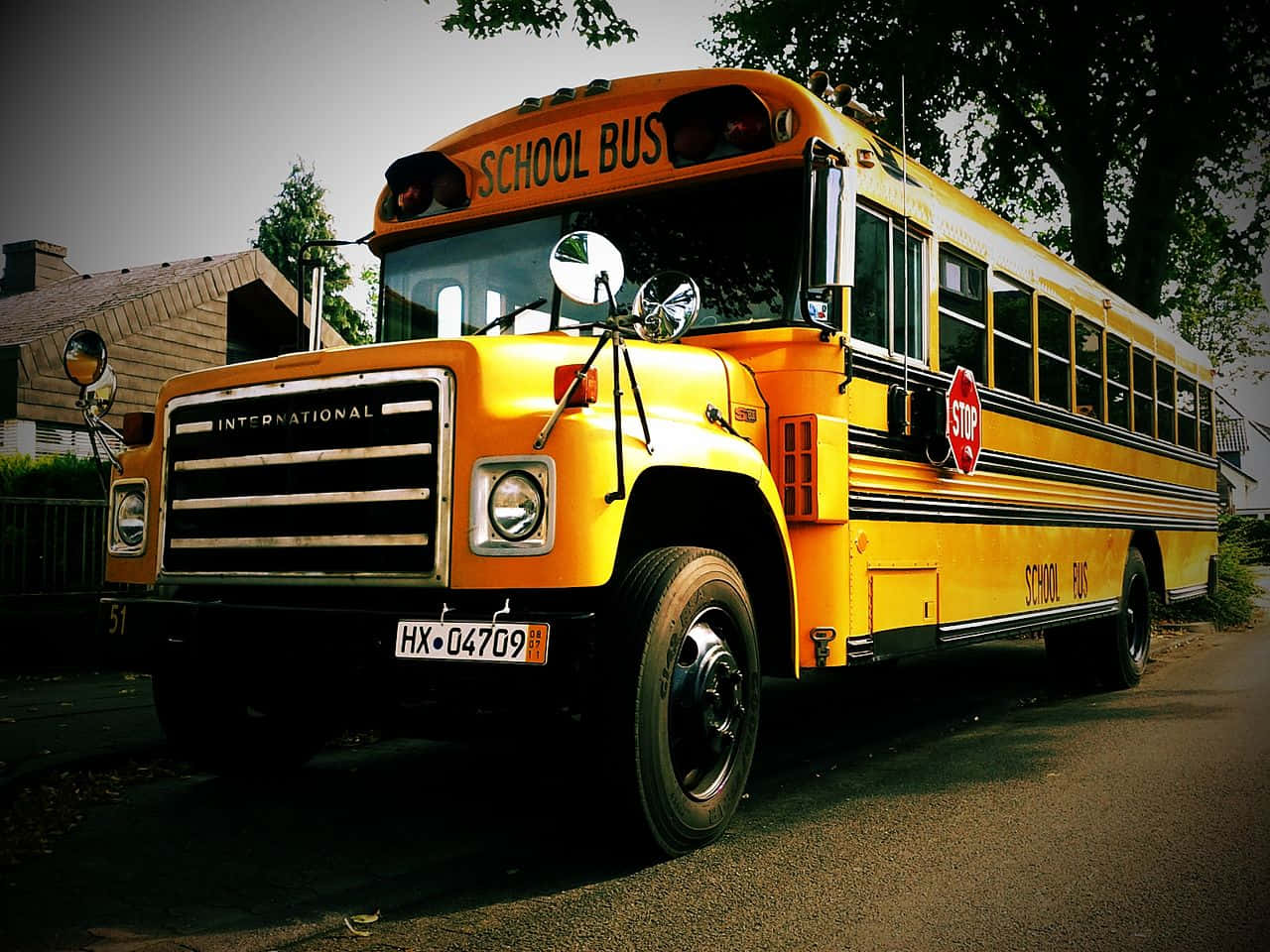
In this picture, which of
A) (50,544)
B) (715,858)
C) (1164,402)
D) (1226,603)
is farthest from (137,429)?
(1226,603)

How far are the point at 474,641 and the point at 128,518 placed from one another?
70.1 inches

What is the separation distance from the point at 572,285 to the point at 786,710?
4.50 m

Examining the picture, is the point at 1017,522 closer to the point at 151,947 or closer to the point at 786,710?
the point at 786,710

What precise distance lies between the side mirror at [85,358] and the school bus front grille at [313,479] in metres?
0.63

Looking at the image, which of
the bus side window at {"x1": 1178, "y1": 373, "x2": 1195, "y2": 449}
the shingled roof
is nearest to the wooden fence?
the shingled roof

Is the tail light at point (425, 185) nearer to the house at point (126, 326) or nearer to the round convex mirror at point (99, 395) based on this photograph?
the round convex mirror at point (99, 395)

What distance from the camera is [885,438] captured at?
5238 millimetres

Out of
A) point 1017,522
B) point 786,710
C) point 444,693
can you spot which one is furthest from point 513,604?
point 786,710

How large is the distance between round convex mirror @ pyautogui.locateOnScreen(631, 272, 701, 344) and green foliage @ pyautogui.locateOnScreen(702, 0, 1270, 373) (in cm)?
1237

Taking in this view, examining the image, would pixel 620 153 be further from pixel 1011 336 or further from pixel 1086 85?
pixel 1086 85

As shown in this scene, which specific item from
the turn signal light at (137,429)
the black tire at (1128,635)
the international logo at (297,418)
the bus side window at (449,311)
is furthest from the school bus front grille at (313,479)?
the black tire at (1128,635)

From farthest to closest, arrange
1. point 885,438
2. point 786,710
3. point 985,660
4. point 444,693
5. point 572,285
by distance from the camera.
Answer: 1. point 985,660
2. point 786,710
3. point 885,438
4. point 572,285
5. point 444,693

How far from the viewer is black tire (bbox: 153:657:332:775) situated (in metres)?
4.00

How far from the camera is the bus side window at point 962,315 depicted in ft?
19.5
